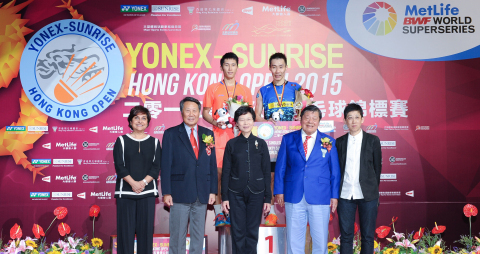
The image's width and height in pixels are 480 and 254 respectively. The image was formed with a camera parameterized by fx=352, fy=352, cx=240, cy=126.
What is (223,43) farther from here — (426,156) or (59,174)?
(426,156)

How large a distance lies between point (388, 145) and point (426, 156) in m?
0.51

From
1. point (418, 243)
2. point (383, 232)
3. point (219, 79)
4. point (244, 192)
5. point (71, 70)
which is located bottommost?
point (418, 243)

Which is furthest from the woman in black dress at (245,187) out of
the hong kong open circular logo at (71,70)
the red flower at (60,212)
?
the red flower at (60,212)

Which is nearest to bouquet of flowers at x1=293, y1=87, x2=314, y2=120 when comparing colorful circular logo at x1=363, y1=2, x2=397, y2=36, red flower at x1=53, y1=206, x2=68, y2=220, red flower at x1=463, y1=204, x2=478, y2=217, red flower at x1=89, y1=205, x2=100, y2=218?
colorful circular logo at x1=363, y1=2, x2=397, y2=36

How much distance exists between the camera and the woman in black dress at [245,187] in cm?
311

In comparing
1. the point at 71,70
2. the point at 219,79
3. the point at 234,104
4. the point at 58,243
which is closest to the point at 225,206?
the point at 234,104

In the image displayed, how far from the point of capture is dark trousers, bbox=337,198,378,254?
3.19m

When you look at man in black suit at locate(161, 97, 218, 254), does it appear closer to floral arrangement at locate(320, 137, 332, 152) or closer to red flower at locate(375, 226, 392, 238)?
floral arrangement at locate(320, 137, 332, 152)

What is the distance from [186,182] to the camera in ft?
10.4

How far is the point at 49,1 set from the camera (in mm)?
4621

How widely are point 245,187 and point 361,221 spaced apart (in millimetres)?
1125

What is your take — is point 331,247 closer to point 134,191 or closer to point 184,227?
point 184,227

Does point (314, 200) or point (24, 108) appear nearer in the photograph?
point (314, 200)

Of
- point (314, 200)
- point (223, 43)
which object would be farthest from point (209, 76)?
point (314, 200)
